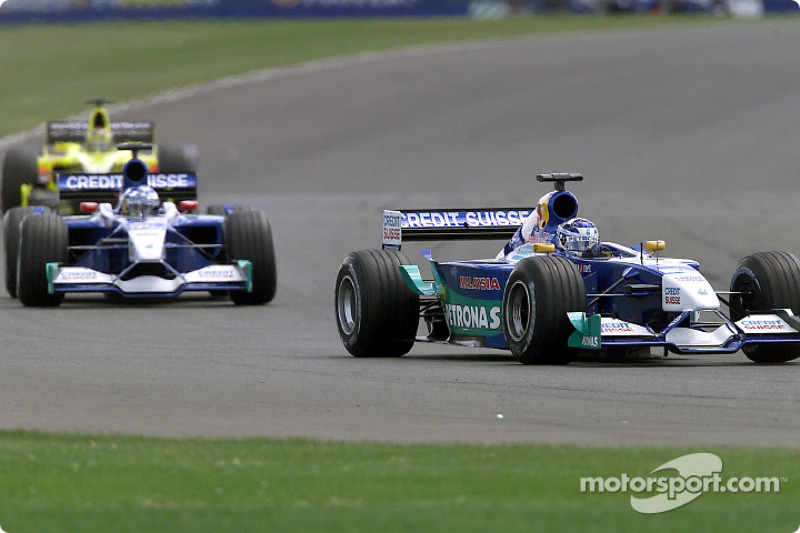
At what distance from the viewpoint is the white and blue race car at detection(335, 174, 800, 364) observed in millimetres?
13820

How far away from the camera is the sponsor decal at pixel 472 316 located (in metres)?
15.1

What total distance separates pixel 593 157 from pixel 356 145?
6.65 m

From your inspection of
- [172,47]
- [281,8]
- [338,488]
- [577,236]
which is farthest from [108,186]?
[281,8]

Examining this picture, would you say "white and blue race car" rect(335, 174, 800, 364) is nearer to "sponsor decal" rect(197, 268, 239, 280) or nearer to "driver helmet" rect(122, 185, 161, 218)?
"sponsor decal" rect(197, 268, 239, 280)

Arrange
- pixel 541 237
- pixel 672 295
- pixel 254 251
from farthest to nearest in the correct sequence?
pixel 254 251 < pixel 541 237 < pixel 672 295

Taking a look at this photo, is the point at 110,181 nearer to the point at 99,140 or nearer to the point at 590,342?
the point at 99,140

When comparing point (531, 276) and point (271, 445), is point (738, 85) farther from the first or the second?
point (271, 445)

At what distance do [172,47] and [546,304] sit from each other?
182 ft

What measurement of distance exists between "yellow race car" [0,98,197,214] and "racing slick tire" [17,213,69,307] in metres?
9.49

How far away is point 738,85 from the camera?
2009 inches

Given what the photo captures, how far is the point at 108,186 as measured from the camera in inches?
965

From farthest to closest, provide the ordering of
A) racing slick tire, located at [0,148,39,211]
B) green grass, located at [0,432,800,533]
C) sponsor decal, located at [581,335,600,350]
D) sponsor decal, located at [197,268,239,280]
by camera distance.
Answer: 1. racing slick tire, located at [0,148,39,211]
2. sponsor decal, located at [197,268,239,280]
3. sponsor decal, located at [581,335,600,350]
4. green grass, located at [0,432,800,533]

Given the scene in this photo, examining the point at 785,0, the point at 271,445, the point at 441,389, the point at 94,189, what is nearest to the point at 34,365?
the point at 441,389

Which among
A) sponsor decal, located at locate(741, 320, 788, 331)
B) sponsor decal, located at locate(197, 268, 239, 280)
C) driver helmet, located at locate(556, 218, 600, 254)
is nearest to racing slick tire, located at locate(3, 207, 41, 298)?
sponsor decal, located at locate(197, 268, 239, 280)
